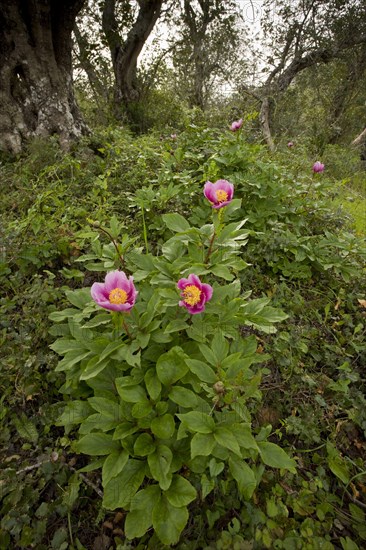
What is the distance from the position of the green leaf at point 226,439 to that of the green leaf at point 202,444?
24 millimetres

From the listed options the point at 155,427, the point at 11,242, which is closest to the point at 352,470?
the point at 155,427

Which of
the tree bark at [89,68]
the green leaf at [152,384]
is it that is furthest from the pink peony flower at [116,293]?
the tree bark at [89,68]

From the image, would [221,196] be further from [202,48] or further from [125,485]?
[202,48]

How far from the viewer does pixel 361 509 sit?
51.9 inches

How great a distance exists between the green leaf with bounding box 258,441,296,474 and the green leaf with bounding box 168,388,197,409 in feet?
1.02

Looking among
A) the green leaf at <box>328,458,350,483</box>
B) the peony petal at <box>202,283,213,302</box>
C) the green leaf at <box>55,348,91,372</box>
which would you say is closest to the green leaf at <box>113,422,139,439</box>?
the green leaf at <box>55,348,91,372</box>

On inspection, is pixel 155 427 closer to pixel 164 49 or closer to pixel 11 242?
pixel 11 242

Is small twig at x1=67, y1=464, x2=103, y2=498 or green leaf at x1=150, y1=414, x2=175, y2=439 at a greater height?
green leaf at x1=150, y1=414, x2=175, y2=439

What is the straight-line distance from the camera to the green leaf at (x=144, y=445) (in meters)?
1.11

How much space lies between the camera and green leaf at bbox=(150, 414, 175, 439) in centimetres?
111

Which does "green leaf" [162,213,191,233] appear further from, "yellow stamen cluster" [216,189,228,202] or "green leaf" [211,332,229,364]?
"green leaf" [211,332,229,364]

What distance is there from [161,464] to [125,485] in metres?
0.15

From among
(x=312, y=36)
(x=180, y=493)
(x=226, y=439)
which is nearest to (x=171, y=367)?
(x=226, y=439)

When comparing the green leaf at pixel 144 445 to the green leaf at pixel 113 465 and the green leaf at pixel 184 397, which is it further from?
the green leaf at pixel 184 397
